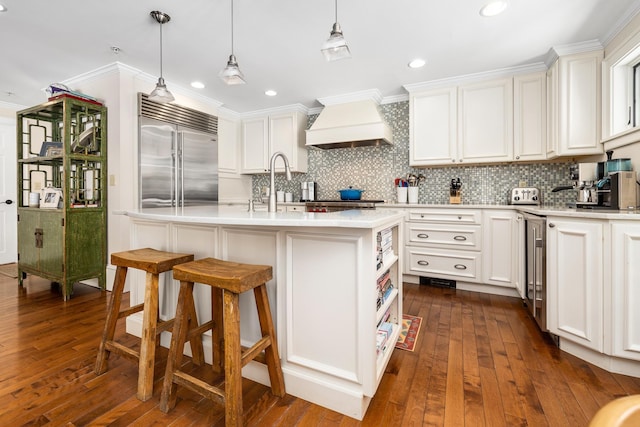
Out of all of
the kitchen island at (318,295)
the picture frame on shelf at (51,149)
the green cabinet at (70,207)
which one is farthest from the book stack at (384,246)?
the picture frame on shelf at (51,149)

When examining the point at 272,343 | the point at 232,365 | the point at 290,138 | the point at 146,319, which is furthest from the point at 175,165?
the point at 232,365

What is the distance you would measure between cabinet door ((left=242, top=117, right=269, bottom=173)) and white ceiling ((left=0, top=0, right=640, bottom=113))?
125 centimetres

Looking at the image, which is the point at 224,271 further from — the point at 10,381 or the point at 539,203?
the point at 539,203

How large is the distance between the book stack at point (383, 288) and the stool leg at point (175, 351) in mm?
991

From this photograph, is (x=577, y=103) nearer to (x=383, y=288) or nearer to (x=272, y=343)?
(x=383, y=288)

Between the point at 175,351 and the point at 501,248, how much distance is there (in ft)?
10.1

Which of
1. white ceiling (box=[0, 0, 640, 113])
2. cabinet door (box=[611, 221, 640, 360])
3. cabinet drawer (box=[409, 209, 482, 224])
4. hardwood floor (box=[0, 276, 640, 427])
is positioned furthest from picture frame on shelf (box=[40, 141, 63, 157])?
cabinet door (box=[611, 221, 640, 360])

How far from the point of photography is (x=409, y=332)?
231cm

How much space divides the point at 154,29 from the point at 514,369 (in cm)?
358

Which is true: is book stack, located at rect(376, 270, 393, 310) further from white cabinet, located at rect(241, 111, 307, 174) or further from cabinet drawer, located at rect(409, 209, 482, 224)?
white cabinet, located at rect(241, 111, 307, 174)

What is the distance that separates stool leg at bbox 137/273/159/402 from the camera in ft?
4.99

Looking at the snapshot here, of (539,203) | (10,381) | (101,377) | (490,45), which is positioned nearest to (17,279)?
(10,381)

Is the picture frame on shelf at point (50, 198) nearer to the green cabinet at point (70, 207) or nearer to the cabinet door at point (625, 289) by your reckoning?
the green cabinet at point (70, 207)

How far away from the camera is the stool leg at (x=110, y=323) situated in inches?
68.3
